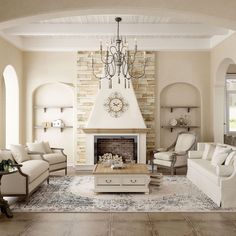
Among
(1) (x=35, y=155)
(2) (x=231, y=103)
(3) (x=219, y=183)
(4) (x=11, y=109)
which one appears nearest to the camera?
(3) (x=219, y=183)

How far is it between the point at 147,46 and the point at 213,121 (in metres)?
2.61

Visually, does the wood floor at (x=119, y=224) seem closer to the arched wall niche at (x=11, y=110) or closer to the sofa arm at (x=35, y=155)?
the sofa arm at (x=35, y=155)

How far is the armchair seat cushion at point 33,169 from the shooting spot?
6038mm

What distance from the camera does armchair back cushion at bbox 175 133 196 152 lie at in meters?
8.94

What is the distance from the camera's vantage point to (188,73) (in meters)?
9.82

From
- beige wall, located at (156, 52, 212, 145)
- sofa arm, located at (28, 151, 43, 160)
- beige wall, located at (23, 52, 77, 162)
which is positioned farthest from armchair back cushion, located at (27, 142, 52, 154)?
beige wall, located at (156, 52, 212, 145)

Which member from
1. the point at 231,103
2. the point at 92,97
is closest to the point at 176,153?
the point at 92,97

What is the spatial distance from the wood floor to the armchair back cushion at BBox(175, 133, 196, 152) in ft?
12.3

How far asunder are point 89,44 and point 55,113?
2140mm

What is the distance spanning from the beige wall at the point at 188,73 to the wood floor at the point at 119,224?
4927 millimetres

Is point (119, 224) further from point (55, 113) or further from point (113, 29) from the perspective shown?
point (55, 113)

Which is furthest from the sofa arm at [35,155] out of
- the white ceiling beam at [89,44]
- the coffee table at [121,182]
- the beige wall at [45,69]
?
the white ceiling beam at [89,44]

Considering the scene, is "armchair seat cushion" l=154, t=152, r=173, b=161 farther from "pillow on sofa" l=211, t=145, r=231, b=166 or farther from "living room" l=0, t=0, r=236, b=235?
"pillow on sofa" l=211, t=145, r=231, b=166

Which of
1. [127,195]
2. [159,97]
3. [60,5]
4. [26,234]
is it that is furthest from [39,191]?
[159,97]
